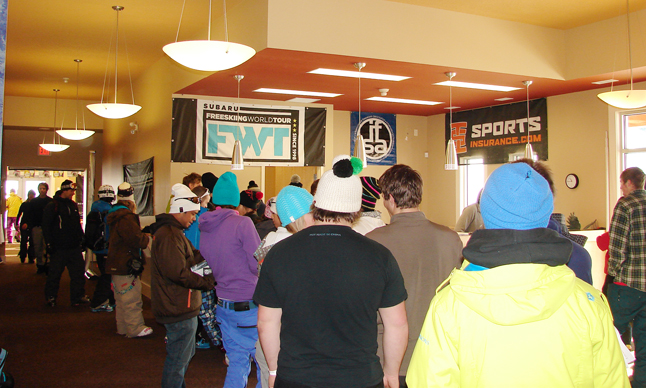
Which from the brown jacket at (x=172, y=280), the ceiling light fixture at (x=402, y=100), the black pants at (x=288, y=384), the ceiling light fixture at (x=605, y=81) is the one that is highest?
the ceiling light fixture at (x=402, y=100)

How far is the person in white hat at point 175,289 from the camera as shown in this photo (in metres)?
2.97

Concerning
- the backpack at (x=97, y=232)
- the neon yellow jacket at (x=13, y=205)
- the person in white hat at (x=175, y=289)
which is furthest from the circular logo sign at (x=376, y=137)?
the neon yellow jacket at (x=13, y=205)

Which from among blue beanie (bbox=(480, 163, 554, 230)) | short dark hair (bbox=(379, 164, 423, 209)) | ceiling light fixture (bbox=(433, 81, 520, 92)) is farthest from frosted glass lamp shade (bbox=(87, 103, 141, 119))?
blue beanie (bbox=(480, 163, 554, 230))

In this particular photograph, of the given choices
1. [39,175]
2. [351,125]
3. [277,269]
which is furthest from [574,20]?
[39,175]

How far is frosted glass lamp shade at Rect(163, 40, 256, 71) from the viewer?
3.69 m

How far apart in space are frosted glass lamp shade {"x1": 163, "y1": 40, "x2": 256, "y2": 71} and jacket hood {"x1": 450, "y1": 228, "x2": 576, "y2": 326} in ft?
9.65

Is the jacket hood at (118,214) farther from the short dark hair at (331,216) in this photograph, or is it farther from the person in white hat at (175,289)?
the short dark hair at (331,216)

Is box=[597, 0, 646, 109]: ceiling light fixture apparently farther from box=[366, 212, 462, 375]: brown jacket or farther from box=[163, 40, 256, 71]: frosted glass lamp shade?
box=[366, 212, 462, 375]: brown jacket

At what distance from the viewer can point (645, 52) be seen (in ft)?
19.3

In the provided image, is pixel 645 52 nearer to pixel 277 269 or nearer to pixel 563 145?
pixel 563 145

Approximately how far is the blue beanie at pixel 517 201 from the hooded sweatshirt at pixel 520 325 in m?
0.03

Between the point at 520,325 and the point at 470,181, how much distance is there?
8453 mm

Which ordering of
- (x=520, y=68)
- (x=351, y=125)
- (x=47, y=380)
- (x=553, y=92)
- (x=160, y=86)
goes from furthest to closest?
(x=351, y=125) → (x=160, y=86) → (x=553, y=92) → (x=520, y=68) → (x=47, y=380)

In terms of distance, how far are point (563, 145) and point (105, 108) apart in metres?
6.49
